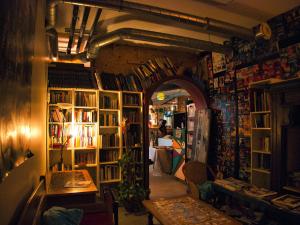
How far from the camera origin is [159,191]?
5676 mm

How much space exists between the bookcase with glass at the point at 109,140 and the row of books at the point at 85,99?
Result: 148mm

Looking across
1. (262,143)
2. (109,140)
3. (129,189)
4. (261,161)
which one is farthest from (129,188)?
(262,143)

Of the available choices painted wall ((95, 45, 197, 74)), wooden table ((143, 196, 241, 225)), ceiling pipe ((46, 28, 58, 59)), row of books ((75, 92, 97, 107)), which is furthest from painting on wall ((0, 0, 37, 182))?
painted wall ((95, 45, 197, 74))

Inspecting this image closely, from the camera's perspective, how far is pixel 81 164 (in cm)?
427

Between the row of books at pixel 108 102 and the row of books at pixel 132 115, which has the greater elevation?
the row of books at pixel 108 102

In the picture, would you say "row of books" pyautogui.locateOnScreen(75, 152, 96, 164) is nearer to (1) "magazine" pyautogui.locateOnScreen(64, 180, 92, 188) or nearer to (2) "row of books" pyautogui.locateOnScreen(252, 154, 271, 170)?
(1) "magazine" pyautogui.locateOnScreen(64, 180, 92, 188)

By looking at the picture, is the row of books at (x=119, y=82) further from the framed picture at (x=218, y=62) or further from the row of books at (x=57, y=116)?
the framed picture at (x=218, y=62)

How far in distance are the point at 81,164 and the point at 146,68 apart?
7.77 feet

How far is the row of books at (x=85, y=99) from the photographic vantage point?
444 centimetres

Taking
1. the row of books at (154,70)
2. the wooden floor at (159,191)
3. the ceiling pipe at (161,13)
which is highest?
the ceiling pipe at (161,13)

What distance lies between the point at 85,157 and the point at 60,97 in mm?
1186

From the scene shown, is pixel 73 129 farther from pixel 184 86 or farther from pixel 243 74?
pixel 243 74

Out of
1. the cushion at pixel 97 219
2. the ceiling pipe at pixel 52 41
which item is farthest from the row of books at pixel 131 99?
the cushion at pixel 97 219

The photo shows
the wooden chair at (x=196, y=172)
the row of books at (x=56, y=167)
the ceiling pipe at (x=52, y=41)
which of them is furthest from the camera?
the wooden chair at (x=196, y=172)
